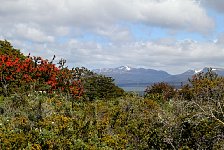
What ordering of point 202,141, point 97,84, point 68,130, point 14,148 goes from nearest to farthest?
point 14,148, point 68,130, point 202,141, point 97,84

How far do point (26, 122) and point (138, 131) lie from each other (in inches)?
108

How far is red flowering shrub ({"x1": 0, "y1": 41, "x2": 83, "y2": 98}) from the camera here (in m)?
22.7

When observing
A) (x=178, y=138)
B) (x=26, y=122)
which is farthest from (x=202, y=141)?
(x=26, y=122)

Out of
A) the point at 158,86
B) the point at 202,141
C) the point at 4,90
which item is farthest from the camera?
the point at 158,86

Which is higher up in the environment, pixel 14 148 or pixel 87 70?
pixel 87 70

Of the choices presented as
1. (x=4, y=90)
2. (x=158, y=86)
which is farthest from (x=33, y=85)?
(x=158, y=86)

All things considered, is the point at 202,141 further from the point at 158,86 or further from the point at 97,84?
the point at 158,86

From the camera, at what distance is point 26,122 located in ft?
30.1

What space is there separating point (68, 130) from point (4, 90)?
15018mm

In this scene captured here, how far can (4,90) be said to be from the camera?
72.2ft

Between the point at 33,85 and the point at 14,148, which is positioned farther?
the point at 33,85

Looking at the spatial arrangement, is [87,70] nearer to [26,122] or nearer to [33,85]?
[33,85]

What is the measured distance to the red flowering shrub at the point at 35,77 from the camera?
74.6 ft

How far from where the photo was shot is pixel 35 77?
2419 centimetres
